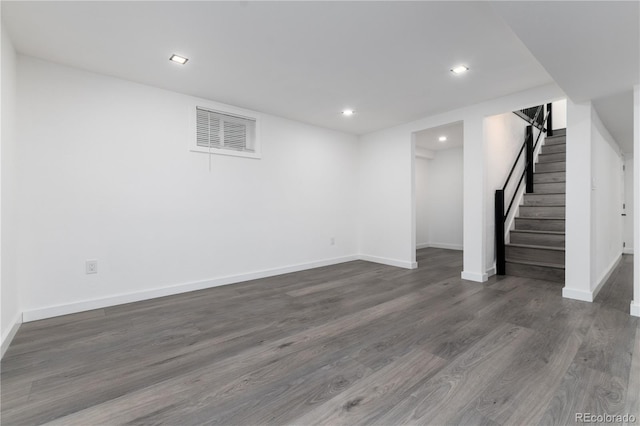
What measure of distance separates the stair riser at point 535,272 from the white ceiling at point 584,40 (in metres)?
2.08

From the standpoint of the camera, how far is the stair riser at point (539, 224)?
4203mm

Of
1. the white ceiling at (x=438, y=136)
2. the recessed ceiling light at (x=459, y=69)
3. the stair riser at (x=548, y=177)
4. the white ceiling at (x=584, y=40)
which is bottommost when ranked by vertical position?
the stair riser at (x=548, y=177)

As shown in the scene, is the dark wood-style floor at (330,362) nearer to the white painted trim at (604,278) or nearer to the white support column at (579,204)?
the white painted trim at (604,278)

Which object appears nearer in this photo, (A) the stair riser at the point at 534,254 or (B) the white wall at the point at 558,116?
(A) the stair riser at the point at 534,254

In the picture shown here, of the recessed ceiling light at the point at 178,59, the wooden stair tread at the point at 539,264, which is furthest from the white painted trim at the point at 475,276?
the recessed ceiling light at the point at 178,59

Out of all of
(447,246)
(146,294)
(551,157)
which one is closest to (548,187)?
(551,157)

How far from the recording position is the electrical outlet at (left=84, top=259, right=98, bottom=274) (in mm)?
2816

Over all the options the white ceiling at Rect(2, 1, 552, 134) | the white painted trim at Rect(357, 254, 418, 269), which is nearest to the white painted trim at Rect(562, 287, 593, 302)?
the white painted trim at Rect(357, 254, 418, 269)

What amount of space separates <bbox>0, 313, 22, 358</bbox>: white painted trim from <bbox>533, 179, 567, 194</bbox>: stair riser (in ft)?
22.5

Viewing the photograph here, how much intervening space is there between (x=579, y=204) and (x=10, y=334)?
525cm

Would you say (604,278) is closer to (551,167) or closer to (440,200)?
(551,167)

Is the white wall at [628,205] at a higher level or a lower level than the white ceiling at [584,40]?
lower

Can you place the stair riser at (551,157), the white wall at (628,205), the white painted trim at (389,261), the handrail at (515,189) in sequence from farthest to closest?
1. the white wall at (628,205)
2. the stair riser at (551,157)
3. the white painted trim at (389,261)
4. the handrail at (515,189)

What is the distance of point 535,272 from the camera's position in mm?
3830
